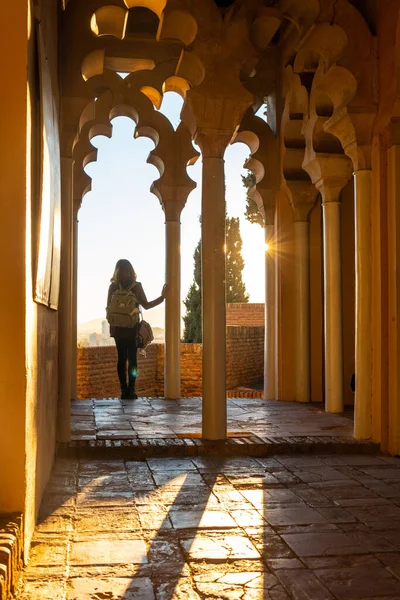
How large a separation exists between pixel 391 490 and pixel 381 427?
60.0 inches

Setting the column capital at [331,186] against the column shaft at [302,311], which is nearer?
the column capital at [331,186]

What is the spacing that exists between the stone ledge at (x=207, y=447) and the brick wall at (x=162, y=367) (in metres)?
7.46

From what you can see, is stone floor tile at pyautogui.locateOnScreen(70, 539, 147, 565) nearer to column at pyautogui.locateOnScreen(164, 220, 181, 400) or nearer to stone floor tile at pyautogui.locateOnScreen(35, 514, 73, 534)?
stone floor tile at pyautogui.locateOnScreen(35, 514, 73, 534)

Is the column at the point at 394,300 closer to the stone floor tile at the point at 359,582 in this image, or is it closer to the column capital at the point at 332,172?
the column capital at the point at 332,172

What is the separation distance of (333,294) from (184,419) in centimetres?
229

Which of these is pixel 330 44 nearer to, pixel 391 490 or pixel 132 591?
pixel 391 490

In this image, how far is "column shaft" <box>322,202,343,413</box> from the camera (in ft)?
25.7

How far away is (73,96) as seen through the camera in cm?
618

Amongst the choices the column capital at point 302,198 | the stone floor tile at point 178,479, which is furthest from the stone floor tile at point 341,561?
the column capital at point 302,198

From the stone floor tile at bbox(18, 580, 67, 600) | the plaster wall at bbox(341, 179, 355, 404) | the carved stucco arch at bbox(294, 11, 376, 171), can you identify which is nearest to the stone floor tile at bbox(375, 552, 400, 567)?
the stone floor tile at bbox(18, 580, 67, 600)

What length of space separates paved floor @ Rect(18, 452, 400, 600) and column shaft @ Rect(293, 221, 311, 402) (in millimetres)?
3718

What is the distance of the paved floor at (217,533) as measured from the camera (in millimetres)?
2945

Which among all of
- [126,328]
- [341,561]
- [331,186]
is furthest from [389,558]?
[126,328]

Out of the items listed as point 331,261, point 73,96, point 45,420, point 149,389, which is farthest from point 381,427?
point 149,389
